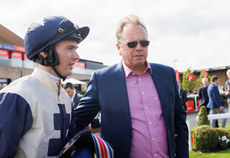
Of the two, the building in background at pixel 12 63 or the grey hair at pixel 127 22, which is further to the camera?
the building in background at pixel 12 63

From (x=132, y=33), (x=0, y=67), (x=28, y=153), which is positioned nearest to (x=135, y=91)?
(x=132, y=33)

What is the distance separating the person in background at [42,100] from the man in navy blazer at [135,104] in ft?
1.13

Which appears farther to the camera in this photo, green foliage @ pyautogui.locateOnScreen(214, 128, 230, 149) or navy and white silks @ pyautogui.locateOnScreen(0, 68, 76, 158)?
green foliage @ pyautogui.locateOnScreen(214, 128, 230, 149)

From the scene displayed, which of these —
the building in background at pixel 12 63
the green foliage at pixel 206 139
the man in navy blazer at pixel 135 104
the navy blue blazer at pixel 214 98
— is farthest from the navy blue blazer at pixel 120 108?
the building in background at pixel 12 63

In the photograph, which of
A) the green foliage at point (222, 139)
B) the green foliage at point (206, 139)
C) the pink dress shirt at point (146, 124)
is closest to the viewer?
the pink dress shirt at point (146, 124)

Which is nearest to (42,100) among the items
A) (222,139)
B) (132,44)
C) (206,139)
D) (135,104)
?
(135,104)

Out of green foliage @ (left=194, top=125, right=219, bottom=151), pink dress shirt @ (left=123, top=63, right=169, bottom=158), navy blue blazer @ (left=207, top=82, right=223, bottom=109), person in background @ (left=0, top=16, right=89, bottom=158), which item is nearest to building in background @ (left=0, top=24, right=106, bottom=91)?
navy blue blazer @ (left=207, top=82, right=223, bottom=109)

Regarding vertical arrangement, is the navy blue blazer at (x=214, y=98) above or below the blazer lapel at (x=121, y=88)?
below

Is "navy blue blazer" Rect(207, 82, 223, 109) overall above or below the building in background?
below

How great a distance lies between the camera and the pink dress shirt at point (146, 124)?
1.84m

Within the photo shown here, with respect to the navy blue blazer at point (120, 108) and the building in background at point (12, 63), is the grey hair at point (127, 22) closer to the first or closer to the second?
the navy blue blazer at point (120, 108)

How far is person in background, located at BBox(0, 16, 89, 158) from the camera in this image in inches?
47.3

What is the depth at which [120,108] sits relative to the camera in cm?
188

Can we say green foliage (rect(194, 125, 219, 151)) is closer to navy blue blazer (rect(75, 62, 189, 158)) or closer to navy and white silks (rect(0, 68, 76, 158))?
navy blue blazer (rect(75, 62, 189, 158))
